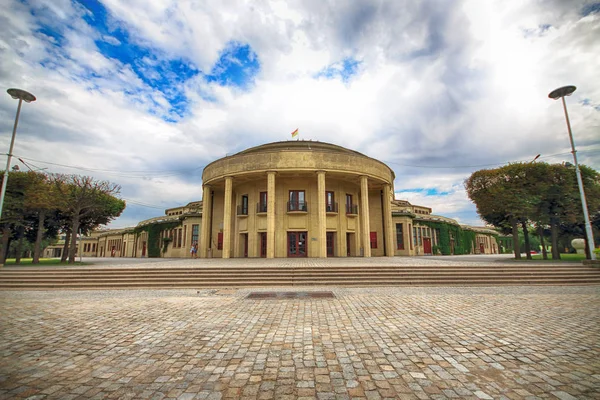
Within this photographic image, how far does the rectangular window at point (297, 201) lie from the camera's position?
25453 millimetres

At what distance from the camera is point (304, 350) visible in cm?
Answer: 436

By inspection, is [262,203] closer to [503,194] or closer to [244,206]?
[244,206]

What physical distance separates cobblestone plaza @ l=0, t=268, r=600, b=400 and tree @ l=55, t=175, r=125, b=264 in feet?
59.5

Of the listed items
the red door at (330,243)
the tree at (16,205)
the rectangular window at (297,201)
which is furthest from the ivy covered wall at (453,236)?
the tree at (16,205)

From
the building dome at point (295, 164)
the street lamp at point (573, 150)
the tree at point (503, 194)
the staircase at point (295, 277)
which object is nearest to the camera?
the staircase at point (295, 277)

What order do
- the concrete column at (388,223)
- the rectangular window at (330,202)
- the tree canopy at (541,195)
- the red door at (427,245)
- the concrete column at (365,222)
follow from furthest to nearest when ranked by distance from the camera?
the red door at (427,245)
the concrete column at (388,223)
the rectangular window at (330,202)
the concrete column at (365,222)
the tree canopy at (541,195)

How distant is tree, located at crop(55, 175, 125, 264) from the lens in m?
22.6

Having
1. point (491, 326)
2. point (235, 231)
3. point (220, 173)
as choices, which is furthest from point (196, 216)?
point (491, 326)

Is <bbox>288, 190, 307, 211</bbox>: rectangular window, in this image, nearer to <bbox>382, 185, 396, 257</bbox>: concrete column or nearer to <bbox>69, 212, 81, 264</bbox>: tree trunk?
<bbox>382, 185, 396, 257</bbox>: concrete column

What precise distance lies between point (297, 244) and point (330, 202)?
505 cm

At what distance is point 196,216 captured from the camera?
33969 mm

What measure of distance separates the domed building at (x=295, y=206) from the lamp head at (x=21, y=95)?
13007 mm

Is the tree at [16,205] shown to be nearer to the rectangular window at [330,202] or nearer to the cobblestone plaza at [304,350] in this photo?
the cobblestone plaza at [304,350]

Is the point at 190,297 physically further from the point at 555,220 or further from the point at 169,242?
the point at 169,242
